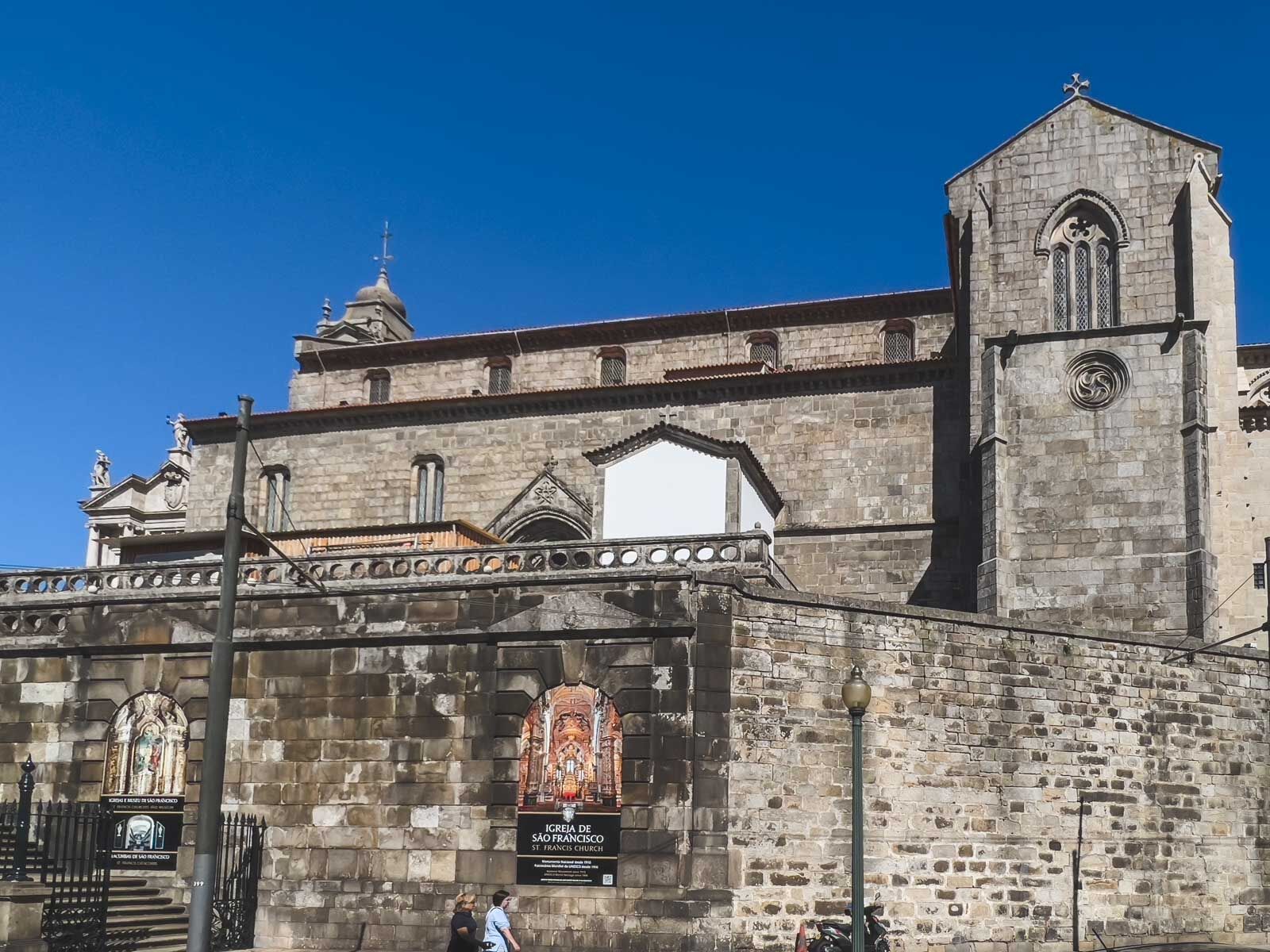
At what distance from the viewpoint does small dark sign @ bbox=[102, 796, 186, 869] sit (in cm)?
2214

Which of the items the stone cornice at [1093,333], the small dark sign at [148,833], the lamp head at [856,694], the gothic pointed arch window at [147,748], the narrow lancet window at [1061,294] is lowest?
the small dark sign at [148,833]

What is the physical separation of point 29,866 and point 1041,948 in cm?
1484

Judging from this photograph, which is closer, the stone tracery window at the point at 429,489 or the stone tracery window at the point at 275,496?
the stone tracery window at the point at 429,489

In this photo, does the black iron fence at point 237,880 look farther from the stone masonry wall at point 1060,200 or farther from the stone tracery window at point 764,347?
the stone tracery window at point 764,347

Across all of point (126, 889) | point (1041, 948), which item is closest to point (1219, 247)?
point (1041, 948)

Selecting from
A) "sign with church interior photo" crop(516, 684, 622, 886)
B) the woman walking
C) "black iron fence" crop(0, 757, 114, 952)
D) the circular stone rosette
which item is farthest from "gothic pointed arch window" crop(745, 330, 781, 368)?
the woman walking

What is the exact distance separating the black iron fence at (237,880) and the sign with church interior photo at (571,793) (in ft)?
13.4

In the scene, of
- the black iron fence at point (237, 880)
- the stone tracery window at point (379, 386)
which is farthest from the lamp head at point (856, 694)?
the stone tracery window at point (379, 386)

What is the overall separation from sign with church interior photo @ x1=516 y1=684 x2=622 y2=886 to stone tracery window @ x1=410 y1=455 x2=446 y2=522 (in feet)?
48.8

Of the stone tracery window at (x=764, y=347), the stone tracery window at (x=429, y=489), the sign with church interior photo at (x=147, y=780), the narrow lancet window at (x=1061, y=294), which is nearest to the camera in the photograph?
the sign with church interior photo at (x=147, y=780)

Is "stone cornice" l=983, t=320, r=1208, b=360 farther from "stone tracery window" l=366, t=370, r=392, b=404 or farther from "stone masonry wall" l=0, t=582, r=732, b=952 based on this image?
"stone tracery window" l=366, t=370, r=392, b=404

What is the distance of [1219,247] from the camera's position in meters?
29.8

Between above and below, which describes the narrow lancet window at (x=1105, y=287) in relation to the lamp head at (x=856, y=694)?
above

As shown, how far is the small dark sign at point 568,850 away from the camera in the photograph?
20250mm
